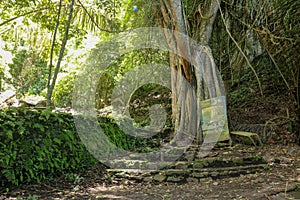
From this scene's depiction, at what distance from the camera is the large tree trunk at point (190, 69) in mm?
7750

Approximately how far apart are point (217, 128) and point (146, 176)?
2.48 m

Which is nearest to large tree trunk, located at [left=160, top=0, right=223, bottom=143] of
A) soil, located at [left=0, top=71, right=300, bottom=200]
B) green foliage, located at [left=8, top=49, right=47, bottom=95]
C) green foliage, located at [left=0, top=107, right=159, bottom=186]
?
soil, located at [left=0, top=71, right=300, bottom=200]

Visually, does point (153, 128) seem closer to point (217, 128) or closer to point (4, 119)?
point (217, 128)

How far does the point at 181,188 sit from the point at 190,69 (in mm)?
3864

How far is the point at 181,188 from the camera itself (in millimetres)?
4910

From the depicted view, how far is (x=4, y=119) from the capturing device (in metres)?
4.67

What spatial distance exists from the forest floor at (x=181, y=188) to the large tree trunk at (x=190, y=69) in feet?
8.15

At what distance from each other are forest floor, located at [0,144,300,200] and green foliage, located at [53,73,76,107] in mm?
7708

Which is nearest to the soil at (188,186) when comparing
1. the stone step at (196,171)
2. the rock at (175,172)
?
the stone step at (196,171)

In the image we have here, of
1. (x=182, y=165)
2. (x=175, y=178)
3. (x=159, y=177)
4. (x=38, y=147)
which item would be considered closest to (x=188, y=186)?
(x=175, y=178)

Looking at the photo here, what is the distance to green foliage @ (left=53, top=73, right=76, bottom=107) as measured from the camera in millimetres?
13031

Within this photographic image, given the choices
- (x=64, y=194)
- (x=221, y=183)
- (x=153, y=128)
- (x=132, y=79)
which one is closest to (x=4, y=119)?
(x=64, y=194)

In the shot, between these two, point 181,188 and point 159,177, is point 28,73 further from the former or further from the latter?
point 181,188

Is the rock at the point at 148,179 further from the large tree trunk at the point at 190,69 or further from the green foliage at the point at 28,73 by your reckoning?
the green foliage at the point at 28,73
